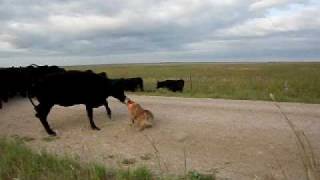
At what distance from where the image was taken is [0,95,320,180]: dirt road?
319 inches

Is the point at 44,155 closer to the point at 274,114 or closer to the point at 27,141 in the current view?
the point at 27,141

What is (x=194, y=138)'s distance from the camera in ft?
32.3

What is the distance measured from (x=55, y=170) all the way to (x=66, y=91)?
377 centimetres

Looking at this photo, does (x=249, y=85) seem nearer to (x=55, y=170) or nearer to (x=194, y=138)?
(x=194, y=138)

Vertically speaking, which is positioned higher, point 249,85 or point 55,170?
point 55,170

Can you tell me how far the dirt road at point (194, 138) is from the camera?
319 inches

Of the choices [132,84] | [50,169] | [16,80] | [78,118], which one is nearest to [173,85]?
[132,84]

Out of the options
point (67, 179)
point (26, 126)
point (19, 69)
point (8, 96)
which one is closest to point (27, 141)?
point (26, 126)

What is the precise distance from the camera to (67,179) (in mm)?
7176

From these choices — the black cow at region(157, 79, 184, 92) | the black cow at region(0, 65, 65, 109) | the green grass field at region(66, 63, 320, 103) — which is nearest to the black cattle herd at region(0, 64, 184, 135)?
the black cow at region(0, 65, 65, 109)

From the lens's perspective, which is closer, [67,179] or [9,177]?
[67,179]

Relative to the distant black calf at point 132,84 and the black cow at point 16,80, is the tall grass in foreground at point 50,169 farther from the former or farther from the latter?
the distant black calf at point 132,84

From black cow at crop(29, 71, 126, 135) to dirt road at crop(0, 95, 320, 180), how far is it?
0.55 metres

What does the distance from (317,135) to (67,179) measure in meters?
5.07
